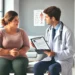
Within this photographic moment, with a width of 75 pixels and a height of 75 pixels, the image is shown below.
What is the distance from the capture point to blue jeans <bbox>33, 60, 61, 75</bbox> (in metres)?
2.21

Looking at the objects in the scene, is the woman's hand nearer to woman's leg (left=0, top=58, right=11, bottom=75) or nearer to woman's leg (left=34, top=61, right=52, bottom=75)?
woman's leg (left=0, top=58, right=11, bottom=75)

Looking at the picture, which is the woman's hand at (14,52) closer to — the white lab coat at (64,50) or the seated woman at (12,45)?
the seated woman at (12,45)

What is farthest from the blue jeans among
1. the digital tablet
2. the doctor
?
the digital tablet

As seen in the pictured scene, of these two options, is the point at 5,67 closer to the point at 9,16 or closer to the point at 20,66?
the point at 20,66

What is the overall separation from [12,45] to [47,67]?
1.62ft

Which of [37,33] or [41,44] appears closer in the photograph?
[41,44]

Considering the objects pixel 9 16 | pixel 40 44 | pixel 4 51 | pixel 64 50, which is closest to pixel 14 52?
pixel 4 51

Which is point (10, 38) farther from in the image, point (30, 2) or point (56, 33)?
point (30, 2)

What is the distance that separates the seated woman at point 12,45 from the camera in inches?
87.4

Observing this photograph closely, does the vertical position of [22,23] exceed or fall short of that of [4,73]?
it exceeds it

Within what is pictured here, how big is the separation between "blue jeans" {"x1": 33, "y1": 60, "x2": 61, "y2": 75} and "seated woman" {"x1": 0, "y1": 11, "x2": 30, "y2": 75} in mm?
161

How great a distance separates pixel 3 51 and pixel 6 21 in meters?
0.37

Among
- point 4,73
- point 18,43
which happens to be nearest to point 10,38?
point 18,43

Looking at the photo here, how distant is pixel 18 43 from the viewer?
2371mm
